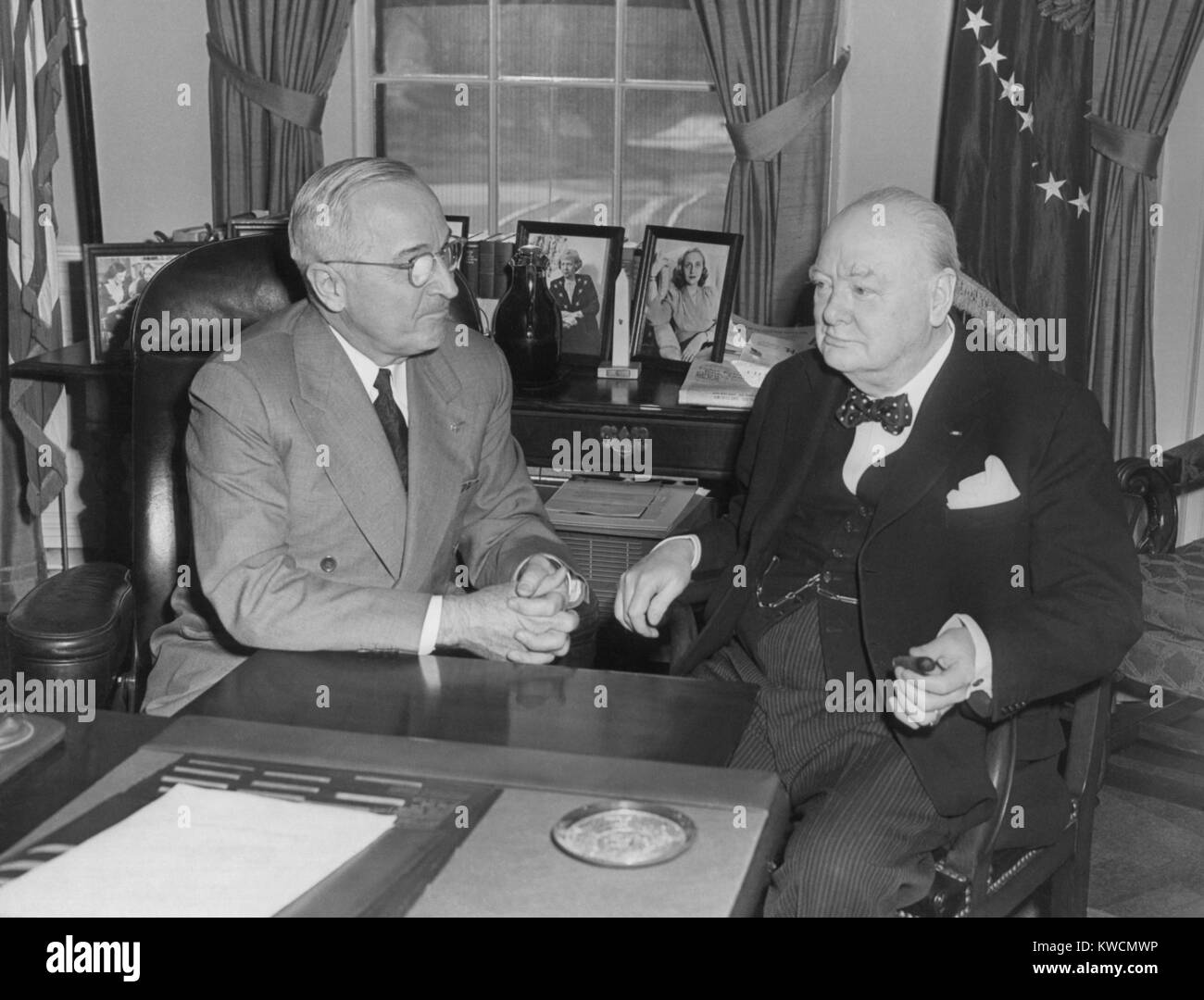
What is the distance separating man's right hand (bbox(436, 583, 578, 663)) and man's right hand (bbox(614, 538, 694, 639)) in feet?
0.42

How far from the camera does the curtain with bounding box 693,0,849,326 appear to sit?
392 centimetres

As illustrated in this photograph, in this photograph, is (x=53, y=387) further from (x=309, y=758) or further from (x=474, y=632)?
(x=309, y=758)

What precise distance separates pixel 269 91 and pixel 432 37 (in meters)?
0.50

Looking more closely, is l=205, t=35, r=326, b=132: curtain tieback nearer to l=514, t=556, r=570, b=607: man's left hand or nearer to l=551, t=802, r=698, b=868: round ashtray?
l=514, t=556, r=570, b=607: man's left hand

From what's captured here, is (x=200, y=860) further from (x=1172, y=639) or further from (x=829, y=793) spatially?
(x=1172, y=639)

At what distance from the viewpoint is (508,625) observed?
202 cm

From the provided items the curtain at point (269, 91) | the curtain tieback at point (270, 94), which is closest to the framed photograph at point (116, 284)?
the curtain at point (269, 91)

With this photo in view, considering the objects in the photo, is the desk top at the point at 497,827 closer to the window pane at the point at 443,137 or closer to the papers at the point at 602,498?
the papers at the point at 602,498

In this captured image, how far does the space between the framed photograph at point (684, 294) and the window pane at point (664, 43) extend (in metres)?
0.81

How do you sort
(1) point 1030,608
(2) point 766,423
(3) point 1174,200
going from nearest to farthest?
1. (1) point 1030,608
2. (2) point 766,423
3. (3) point 1174,200

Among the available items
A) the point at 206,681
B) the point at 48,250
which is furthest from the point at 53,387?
the point at 206,681

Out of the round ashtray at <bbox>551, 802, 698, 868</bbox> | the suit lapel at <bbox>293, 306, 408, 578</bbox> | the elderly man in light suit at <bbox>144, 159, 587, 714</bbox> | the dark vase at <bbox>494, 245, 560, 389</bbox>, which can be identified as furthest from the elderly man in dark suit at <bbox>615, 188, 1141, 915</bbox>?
the dark vase at <bbox>494, 245, 560, 389</bbox>

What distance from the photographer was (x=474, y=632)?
2014 mm

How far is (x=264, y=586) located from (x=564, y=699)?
50 cm
